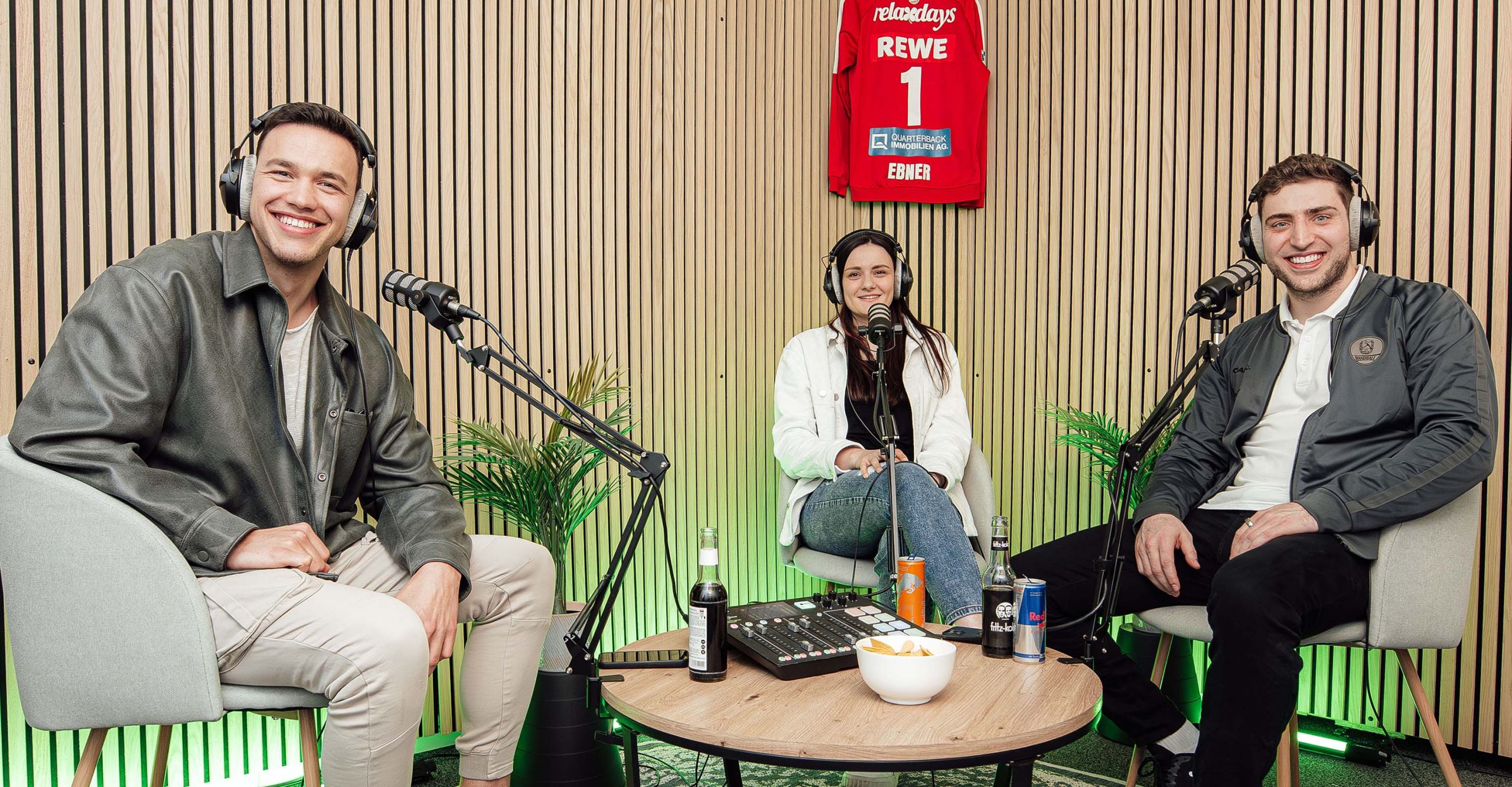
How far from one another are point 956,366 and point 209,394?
2377 mm

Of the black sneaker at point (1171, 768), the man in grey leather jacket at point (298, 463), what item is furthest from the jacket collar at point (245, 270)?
the black sneaker at point (1171, 768)

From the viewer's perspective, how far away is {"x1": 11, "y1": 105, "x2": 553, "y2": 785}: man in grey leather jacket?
165 cm

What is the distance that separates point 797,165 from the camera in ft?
13.0

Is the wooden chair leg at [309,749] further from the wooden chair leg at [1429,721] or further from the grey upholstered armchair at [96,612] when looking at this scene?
the wooden chair leg at [1429,721]

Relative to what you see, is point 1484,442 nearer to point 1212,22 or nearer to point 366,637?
point 1212,22

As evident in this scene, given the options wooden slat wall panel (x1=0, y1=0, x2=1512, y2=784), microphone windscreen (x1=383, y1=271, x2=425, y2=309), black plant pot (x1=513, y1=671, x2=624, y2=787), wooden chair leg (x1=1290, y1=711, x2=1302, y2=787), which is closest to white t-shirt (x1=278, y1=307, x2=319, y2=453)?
microphone windscreen (x1=383, y1=271, x2=425, y2=309)

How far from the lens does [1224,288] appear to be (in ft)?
6.71

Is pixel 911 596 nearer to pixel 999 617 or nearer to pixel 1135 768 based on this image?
pixel 999 617

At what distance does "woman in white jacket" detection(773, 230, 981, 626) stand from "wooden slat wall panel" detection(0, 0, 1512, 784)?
56cm

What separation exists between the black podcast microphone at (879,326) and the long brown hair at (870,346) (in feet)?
3.17

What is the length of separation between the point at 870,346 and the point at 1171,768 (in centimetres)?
165

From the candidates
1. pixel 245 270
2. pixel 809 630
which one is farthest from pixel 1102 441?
pixel 245 270

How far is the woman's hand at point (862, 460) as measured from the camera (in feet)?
9.30

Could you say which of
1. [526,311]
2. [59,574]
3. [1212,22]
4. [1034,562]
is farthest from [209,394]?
[1212,22]
